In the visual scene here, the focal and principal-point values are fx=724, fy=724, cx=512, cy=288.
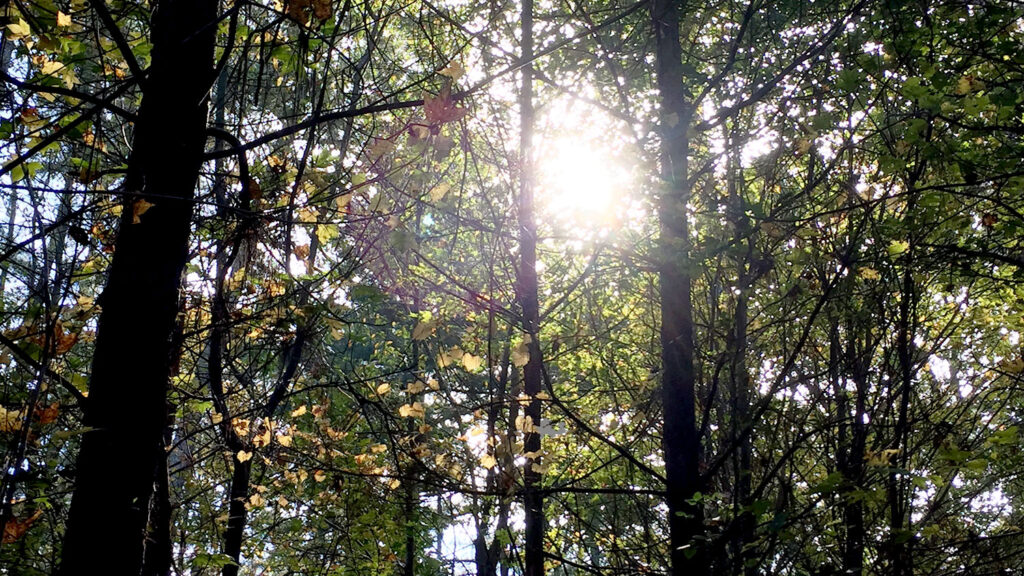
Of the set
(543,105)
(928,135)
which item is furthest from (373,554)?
(928,135)

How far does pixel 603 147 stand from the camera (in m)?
4.65

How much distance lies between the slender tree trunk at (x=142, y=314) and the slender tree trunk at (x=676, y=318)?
90.5 inches

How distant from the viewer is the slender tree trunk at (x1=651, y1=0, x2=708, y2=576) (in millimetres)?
3900

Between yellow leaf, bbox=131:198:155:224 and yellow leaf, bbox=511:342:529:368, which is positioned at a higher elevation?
yellow leaf, bbox=131:198:155:224

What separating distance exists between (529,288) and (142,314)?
14.7ft

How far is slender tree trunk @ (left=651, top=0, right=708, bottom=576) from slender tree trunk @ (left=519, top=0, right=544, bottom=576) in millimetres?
967

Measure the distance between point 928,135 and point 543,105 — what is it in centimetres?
407

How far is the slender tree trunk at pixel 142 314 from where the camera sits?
2488 millimetres

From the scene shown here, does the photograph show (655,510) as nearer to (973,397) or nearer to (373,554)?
(973,397)

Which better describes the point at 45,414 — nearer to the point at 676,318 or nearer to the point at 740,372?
the point at 676,318

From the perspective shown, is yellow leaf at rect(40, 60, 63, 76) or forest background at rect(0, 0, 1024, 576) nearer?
forest background at rect(0, 0, 1024, 576)

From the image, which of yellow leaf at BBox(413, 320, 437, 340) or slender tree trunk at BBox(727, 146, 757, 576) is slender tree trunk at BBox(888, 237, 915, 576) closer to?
slender tree trunk at BBox(727, 146, 757, 576)

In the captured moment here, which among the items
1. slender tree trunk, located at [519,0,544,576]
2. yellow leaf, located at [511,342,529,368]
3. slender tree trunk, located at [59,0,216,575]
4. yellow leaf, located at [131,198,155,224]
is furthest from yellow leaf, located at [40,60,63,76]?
slender tree trunk, located at [519,0,544,576]

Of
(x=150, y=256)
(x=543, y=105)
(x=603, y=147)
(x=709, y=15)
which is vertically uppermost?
(x=543, y=105)
